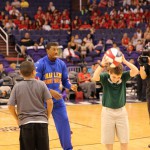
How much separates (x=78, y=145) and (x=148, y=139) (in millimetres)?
1575

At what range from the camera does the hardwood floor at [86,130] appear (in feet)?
27.9

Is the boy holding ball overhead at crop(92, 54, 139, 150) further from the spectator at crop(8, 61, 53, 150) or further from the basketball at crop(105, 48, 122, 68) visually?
the spectator at crop(8, 61, 53, 150)

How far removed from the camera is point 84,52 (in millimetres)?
20438

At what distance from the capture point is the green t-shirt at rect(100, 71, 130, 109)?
243 inches

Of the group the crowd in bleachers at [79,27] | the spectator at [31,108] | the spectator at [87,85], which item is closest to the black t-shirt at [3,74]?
the crowd in bleachers at [79,27]

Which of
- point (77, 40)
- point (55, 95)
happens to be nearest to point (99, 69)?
point (55, 95)

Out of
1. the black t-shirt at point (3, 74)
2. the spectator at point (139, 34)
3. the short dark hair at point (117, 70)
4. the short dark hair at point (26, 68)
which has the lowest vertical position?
the black t-shirt at point (3, 74)

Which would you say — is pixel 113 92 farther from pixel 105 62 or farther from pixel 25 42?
pixel 25 42

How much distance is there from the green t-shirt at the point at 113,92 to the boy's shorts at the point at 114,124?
8 cm

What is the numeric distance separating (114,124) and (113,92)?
46cm

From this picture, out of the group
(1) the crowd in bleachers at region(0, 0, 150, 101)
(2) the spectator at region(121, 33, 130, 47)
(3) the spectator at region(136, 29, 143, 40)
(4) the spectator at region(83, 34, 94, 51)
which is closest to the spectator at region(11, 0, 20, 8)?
(1) the crowd in bleachers at region(0, 0, 150, 101)

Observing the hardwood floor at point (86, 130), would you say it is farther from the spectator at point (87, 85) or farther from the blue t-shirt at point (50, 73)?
the spectator at point (87, 85)

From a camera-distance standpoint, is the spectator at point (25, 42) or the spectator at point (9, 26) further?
the spectator at point (9, 26)

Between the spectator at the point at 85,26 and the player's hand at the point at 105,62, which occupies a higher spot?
the spectator at the point at 85,26
